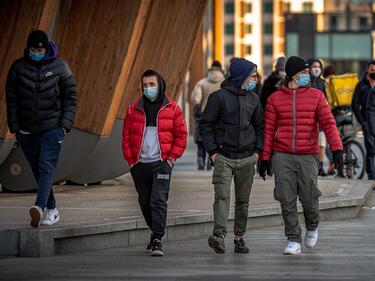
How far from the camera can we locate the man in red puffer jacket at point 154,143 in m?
14.0

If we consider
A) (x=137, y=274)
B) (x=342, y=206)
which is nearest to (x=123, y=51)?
(x=342, y=206)

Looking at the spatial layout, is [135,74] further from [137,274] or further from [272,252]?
[137,274]

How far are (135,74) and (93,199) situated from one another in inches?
117

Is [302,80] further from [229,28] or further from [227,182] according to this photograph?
[229,28]

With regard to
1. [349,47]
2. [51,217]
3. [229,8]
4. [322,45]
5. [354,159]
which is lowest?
[354,159]

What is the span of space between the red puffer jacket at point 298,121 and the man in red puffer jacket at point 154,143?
0.80 m

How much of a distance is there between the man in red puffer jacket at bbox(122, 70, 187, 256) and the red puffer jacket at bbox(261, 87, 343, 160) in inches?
31.5

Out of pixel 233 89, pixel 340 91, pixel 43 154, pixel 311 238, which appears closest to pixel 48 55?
pixel 43 154

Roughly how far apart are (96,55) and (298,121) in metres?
5.71

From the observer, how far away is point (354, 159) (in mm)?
24891

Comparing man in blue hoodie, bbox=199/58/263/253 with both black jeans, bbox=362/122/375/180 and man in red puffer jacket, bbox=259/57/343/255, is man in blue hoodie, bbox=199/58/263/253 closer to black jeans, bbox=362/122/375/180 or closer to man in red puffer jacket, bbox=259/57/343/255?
man in red puffer jacket, bbox=259/57/343/255

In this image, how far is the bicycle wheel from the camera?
2486 centimetres

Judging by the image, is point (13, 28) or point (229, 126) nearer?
point (229, 126)

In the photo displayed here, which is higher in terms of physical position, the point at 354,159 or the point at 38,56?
the point at 38,56
